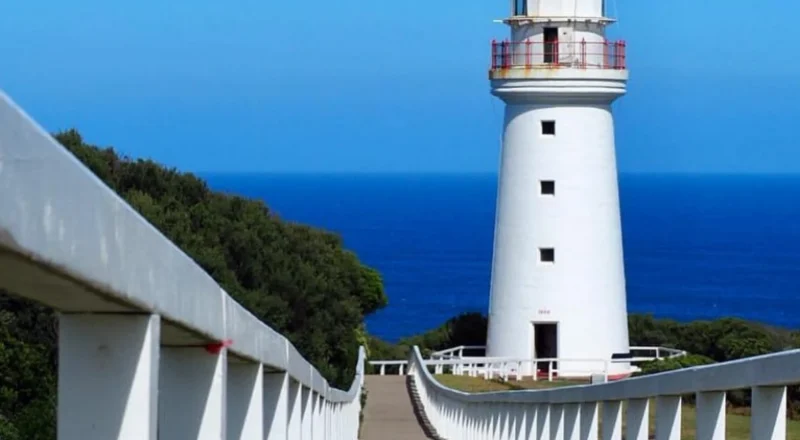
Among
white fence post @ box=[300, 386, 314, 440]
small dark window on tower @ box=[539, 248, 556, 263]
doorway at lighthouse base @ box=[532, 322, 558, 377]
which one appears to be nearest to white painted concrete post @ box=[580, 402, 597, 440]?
white fence post @ box=[300, 386, 314, 440]

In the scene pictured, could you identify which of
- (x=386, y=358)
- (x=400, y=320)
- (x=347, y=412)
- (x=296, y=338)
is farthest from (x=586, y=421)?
(x=400, y=320)

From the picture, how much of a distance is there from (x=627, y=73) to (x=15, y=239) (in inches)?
1558

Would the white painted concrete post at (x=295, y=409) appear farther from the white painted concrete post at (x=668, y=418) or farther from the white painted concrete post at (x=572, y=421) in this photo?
the white painted concrete post at (x=572, y=421)

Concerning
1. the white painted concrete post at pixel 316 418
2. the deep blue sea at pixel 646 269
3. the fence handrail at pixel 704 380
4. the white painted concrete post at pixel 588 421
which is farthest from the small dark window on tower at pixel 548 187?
the deep blue sea at pixel 646 269

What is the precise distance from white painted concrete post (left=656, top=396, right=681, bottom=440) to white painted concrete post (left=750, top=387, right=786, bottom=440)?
4.01ft

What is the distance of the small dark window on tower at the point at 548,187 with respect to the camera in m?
39.4

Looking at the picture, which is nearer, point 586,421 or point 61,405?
point 61,405

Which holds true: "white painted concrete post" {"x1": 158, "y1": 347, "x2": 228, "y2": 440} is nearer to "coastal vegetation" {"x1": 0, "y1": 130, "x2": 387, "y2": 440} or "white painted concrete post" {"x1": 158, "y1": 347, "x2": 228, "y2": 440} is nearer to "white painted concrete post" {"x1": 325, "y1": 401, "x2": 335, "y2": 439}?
"white painted concrete post" {"x1": 325, "y1": 401, "x2": 335, "y2": 439}

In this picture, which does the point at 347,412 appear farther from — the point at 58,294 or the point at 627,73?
the point at 627,73

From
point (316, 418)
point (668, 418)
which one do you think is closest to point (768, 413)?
point (668, 418)

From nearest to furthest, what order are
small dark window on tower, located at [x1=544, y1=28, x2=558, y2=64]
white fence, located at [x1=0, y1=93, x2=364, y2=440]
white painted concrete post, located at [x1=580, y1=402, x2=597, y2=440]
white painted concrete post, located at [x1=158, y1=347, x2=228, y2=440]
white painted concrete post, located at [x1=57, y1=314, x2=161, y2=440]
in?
white fence, located at [x1=0, y1=93, x2=364, y2=440], white painted concrete post, located at [x1=57, y1=314, x2=161, y2=440], white painted concrete post, located at [x1=158, y1=347, x2=228, y2=440], white painted concrete post, located at [x1=580, y1=402, x2=597, y2=440], small dark window on tower, located at [x1=544, y1=28, x2=558, y2=64]

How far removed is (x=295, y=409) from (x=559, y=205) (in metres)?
32.5

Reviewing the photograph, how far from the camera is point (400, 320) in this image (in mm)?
107625

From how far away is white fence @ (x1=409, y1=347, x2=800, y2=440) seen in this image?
453 centimetres
